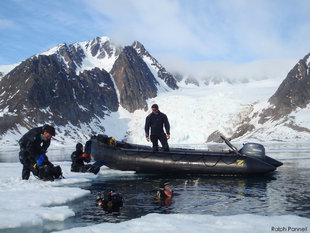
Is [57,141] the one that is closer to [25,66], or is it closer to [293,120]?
[25,66]

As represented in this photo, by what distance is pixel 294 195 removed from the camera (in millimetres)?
10383

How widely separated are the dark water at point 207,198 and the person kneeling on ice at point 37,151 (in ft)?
6.11

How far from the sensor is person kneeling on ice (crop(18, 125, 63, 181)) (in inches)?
459

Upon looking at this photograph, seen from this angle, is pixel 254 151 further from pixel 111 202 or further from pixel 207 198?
pixel 111 202

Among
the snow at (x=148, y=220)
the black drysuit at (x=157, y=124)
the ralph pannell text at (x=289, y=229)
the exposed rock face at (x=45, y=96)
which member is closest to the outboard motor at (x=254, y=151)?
the black drysuit at (x=157, y=124)

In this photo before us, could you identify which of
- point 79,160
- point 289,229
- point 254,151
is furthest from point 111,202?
point 254,151

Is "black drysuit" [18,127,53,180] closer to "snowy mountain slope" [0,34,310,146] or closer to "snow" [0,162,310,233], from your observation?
"snow" [0,162,310,233]

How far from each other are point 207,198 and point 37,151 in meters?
6.33

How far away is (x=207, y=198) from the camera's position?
398 inches

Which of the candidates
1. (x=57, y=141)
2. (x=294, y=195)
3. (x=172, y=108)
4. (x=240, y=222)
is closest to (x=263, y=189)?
(x=294, y=195)

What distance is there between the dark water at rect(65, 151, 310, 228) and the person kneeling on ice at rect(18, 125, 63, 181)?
1863 millimetres

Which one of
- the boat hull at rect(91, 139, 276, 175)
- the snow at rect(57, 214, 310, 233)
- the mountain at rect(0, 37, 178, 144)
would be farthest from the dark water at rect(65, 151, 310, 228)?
the mountain at rect(0, 37, 178, 144)

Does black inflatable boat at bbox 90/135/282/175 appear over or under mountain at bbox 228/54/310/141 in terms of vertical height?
under

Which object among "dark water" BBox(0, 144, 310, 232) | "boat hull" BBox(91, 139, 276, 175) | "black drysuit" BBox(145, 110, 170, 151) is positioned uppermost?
"black drysuit" BBox(145, 110, 170, 151)
